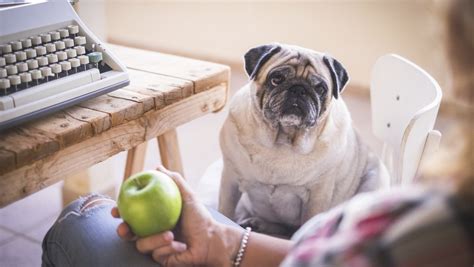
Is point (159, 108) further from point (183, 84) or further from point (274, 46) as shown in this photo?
point (274, 46)

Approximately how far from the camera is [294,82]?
119cm

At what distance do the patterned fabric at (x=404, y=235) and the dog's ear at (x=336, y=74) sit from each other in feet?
2.17

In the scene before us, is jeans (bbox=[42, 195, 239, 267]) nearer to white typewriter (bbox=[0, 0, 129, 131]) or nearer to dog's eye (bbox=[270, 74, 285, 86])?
white typewriter (bbox=[0, 0, 129, 131])

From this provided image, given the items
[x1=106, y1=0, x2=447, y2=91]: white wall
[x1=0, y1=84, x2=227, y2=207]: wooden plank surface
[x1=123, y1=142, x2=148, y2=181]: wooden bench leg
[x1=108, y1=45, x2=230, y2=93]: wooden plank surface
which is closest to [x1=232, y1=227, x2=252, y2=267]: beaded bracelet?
[x1=0, y1=84, x2=227, y2=207]: wooden plank surface

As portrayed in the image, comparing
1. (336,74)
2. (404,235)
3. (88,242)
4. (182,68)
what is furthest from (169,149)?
(404,235)

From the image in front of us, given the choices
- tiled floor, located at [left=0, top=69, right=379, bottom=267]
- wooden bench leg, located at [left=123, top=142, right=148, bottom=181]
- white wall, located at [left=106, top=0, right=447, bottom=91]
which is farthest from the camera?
white wall, located at [left=106, top=0, right=447, bottom=91]

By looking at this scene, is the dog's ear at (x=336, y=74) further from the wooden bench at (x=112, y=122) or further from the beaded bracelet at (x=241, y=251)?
the beaded bracelet at (x=241, y=251)

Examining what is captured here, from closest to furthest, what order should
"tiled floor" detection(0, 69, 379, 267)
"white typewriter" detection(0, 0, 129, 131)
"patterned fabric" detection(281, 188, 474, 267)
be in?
"patterned fabric" detection(281, 188, 474, 267) < "white typewriter" detection(0, 0, 129, 131) < "tiled floor" detection(0, 69, 379, 267)

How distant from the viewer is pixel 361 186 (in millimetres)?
1330

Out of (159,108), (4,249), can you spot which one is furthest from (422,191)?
(4,249)

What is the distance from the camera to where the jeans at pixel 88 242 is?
863 millimetres

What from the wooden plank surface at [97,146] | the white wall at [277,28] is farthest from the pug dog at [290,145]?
the white wall at [277,28]

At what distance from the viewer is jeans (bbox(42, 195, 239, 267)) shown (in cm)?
86

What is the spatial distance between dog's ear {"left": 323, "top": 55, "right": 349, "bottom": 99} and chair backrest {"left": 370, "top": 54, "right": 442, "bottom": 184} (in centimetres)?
11
